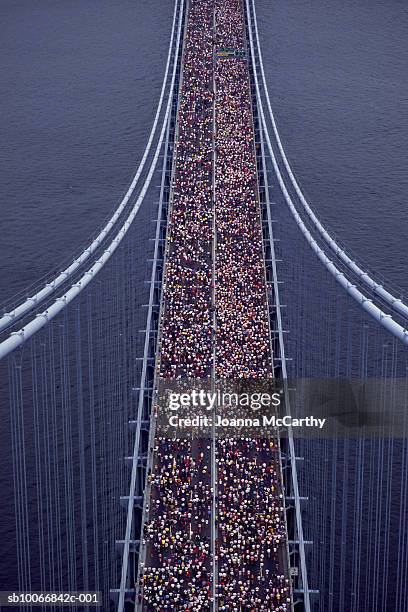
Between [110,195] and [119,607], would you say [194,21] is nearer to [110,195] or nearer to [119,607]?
[110,195]

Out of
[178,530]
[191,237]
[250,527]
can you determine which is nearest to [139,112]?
[191,237]

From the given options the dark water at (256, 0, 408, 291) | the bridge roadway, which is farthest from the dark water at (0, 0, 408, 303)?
the bridge roadway

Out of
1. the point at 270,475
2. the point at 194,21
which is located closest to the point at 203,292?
the point at 270,475

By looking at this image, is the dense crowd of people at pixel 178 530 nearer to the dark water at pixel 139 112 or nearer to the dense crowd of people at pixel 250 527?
the dense crowd of people at pixel 250 527

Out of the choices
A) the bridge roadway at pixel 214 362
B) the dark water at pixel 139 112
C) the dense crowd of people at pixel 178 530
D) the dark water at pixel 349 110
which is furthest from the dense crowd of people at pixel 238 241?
the dense crowd of people at pixel 178 530

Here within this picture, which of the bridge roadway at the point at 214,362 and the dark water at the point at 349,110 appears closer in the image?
the bridge roadway at the point at 214,362
